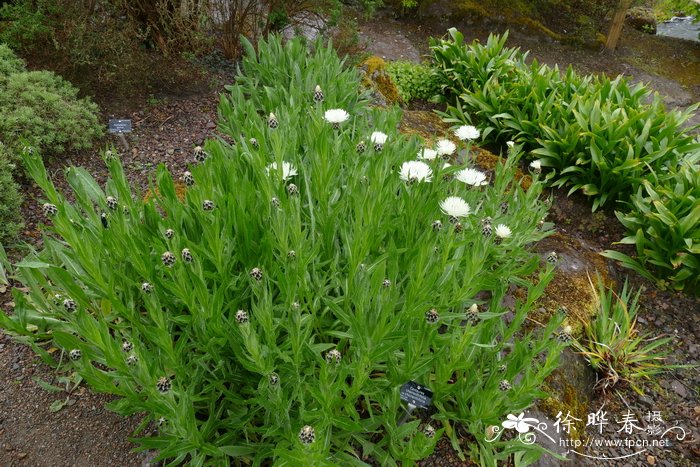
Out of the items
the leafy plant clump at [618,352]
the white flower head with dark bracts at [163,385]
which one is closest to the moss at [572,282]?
the leafy plant clump at [618,352]

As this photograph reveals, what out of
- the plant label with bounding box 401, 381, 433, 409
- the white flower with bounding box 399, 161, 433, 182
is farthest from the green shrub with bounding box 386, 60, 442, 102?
the plant label with bounding box 401, 381, 433, 409

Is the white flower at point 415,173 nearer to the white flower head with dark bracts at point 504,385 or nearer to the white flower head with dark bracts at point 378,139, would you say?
the white flower head with dark bracts at point 378,139

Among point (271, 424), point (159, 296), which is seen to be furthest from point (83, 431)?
point (271, 424)

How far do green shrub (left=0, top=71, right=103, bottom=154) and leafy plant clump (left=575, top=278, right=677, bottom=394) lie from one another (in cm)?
354

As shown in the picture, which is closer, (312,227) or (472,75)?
(312,227)

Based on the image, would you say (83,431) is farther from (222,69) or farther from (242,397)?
(222,69)

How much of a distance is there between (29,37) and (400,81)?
3.50 meters

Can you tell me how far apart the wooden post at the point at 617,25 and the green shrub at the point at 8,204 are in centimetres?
898

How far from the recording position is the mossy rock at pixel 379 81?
482 cm

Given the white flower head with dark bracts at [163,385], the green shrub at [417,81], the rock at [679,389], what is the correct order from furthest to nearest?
the green shrub at [417,81] → the rock at [679,389] → the white flower head with dark bracts at [163,385]

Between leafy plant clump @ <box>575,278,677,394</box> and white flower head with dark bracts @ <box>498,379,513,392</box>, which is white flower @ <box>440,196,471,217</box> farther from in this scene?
leafy plant clump @ <box>575,278,677,394</box>

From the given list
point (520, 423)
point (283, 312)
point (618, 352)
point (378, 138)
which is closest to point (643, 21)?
point (618, 352)

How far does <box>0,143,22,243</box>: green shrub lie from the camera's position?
2.72 meters

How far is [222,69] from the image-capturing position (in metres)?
4.80
